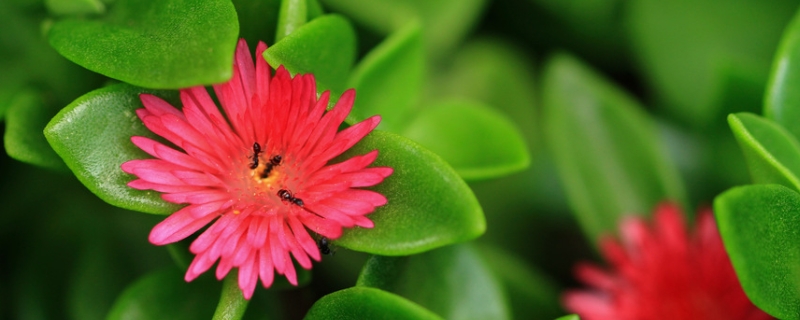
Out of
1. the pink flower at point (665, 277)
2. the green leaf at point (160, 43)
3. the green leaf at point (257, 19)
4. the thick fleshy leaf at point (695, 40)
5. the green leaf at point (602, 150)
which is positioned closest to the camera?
the green leaf at point (160, 43)

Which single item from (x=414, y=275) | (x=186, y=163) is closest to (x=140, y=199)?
(x=186, y=163)

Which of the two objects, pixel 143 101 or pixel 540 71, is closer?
pixel 143 101

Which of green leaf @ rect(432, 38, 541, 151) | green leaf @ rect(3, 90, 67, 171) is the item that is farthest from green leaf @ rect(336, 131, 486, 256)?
green leaf @ rect(432, 38, 541, 151)

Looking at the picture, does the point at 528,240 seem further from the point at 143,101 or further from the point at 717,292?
the point at 143,101

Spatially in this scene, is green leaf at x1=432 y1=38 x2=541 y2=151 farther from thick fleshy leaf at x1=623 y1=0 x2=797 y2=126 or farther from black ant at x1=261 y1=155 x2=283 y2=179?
black ant at x1=261 y1=155 x2=283 y2=179

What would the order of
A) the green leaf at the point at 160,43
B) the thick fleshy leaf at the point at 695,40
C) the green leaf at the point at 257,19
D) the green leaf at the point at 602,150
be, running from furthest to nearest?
1. the thick fleshy leaf at the point at 695,40
2. the green leaf at the point at 602,150
3. the green leaf at the point at 257,19
4. the green leaf at the point at 160,43

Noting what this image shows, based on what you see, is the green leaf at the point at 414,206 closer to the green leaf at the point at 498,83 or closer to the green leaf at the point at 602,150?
the green leaf at the point at 602,150

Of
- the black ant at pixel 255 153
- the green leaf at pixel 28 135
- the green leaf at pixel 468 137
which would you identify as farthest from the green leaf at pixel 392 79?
the green leaf at pixel 28 135
